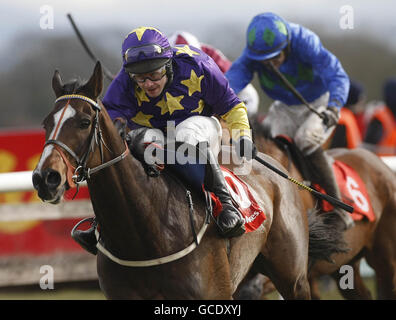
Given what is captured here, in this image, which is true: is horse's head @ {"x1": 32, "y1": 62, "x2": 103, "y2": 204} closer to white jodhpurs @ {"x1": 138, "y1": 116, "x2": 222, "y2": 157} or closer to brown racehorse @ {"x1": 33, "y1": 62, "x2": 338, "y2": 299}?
brown racehorse @ {"x1": 33, "y1": 62, "x2": 338, "y2": 299}

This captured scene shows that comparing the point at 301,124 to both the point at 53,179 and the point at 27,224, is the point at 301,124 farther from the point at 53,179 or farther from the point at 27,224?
the point at 27,224

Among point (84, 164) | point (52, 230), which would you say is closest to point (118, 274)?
point (84, 164)

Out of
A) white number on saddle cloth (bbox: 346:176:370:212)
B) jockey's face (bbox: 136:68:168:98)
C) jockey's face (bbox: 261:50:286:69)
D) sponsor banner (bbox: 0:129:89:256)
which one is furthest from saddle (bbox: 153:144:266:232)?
sponsor banner (bbox: 0:129:89:256)

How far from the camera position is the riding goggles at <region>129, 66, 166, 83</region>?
3787 millimetres

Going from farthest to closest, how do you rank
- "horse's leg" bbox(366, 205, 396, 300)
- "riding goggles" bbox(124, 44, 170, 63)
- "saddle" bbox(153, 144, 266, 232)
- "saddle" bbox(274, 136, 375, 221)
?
1. "horse's leg" bbox(366, 205, 396, 300)
2. "saddle" bbox(274, 136, 375, 221)
3. "saddle" bbox(153, 144, 266, 232)
4. "riding goggles" bbox(124, 44, 170, 63)

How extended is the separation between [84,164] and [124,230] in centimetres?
47

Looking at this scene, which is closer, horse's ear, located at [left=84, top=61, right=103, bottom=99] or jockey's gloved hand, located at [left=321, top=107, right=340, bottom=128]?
horse's ear, located at [left=84, top=61, right=103, bottom=99]

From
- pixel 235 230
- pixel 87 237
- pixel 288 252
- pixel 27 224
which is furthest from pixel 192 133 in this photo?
pixel 27 224

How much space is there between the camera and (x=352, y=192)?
559 cm

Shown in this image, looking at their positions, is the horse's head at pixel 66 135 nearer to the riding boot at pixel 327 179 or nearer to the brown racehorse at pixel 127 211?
the brown racehorse at pixel 127 211

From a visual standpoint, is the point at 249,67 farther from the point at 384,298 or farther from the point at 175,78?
the point at 384,298

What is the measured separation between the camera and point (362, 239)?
5.68 m

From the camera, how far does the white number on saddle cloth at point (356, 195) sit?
18.2ft

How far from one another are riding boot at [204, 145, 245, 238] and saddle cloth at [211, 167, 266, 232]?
42 mm
